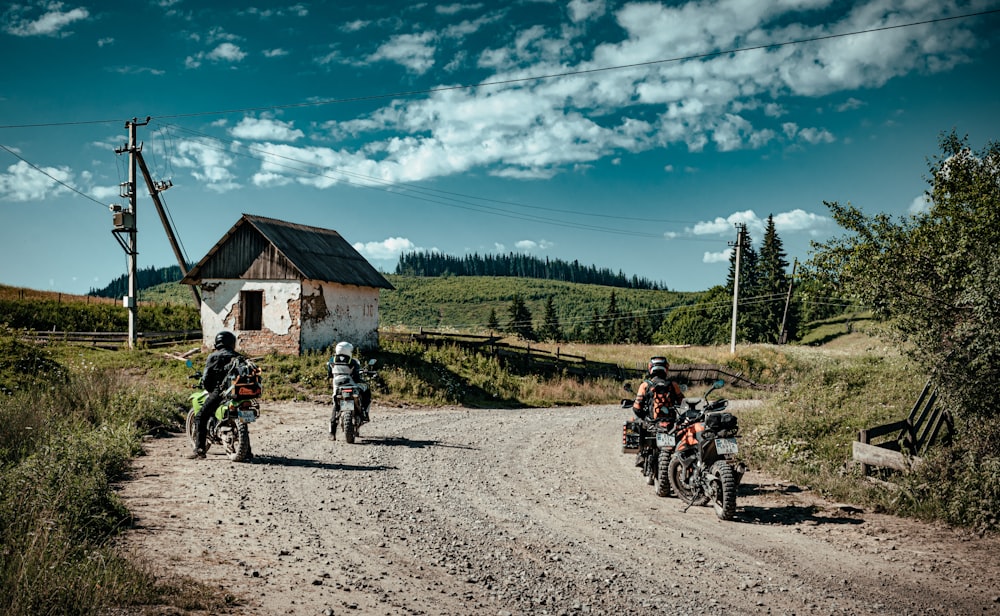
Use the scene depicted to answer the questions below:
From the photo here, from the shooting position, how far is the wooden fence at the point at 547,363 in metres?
30.8

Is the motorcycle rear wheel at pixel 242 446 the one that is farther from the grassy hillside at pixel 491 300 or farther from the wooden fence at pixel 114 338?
the grassy hillside at pixel 491 300

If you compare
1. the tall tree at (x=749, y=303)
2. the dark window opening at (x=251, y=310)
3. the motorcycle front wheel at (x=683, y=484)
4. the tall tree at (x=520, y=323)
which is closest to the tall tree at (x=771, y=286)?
the tall tree at (x=749, y=303)

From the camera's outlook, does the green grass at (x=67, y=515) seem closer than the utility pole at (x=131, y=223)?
Yes

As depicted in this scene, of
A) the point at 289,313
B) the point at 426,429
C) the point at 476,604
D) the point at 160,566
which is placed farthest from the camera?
the point at 289,313

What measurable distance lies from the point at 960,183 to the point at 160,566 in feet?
43.1

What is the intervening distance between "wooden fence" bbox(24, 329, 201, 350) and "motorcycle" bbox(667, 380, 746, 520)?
25.4 meters

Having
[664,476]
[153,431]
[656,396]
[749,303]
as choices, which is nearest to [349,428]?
[153,431]

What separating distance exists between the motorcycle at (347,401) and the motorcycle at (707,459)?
660 centimetres

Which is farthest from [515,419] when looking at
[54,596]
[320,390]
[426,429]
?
[54,596]

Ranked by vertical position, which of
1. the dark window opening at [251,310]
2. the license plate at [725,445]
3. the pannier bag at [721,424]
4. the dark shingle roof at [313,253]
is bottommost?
the license plate at [725,445]

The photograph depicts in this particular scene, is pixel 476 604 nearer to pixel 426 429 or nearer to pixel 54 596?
pixel 54 596

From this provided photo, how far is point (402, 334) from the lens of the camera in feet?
106

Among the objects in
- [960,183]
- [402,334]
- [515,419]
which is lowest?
[515,419]

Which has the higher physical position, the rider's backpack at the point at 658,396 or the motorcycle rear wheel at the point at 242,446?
the rider's backpack at the point at 658,396
